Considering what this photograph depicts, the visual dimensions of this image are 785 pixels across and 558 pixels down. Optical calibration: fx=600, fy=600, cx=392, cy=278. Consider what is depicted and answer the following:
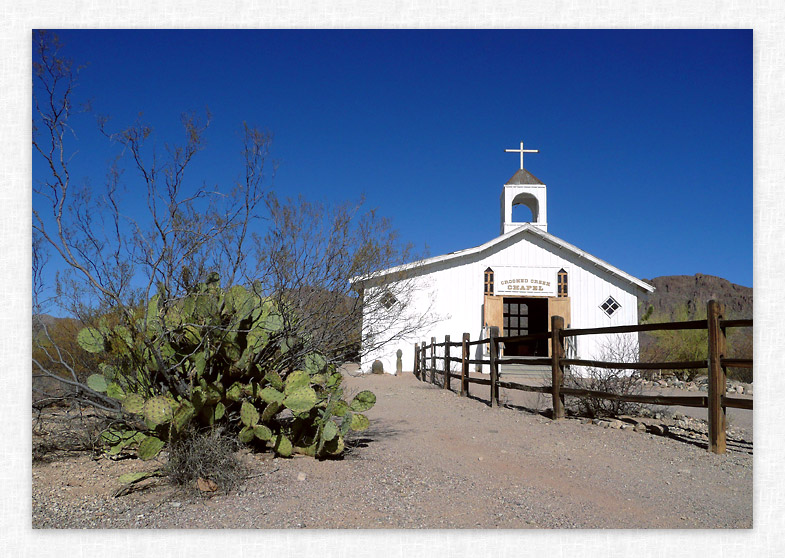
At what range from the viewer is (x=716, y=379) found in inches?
206

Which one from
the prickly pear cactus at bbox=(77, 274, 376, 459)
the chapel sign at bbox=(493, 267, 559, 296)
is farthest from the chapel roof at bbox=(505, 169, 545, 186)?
the prickly pear cactus at bbox=(77, 274, 376, 459)

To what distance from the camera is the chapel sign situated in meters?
17.3

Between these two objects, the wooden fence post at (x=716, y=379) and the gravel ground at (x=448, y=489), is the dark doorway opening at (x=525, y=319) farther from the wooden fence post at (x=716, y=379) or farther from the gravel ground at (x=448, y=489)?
the wooden fence post at (x=716, y=379)

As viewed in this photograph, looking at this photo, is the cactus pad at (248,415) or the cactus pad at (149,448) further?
the cactus pad at (248,415)

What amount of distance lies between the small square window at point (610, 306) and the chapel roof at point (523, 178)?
12.8 ft

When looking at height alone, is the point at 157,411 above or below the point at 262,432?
above

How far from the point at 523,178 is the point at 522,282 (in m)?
3.00

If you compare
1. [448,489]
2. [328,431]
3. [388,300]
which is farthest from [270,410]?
[388,300]

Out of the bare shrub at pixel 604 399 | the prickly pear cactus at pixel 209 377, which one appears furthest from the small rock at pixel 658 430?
the prickly pear cactus at pixel 209 377

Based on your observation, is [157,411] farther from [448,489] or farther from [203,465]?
[448,489]

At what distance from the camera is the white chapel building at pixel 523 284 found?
16812 mm

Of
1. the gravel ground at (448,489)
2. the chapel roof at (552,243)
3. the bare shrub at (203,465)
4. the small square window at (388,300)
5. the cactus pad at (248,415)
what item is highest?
the chapel roof at (552,243)
